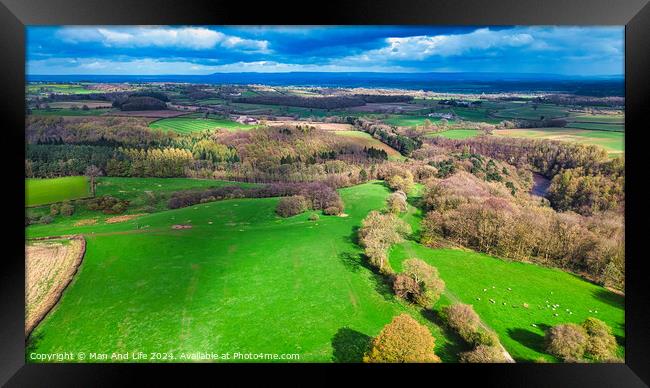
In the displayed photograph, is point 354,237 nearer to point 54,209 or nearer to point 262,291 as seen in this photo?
point 262,291

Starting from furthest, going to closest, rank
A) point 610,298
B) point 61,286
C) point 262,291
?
point 262,291, point 61,286, point 610,298

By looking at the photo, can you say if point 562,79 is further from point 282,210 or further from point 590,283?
point 282,210

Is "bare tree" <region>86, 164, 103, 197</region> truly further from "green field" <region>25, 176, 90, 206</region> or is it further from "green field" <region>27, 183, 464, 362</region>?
"green field" <region>27, 183, 464, 362</region>

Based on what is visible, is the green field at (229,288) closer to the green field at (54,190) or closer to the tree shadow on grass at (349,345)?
the tree shadow on grass at (349,345)

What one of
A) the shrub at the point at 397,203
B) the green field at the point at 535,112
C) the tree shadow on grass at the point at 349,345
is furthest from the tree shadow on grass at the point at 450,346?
the green field at the point at 535,112

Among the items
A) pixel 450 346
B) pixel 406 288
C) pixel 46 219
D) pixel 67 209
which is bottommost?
pixel 450 346

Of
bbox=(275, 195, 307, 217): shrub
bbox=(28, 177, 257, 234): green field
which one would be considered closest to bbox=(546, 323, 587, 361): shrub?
bbox=(275, 195, 307, 217): shrub

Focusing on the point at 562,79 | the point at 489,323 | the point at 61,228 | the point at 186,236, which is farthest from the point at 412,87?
the point at 61,228

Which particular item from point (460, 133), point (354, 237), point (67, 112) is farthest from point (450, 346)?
point (67, 112)
